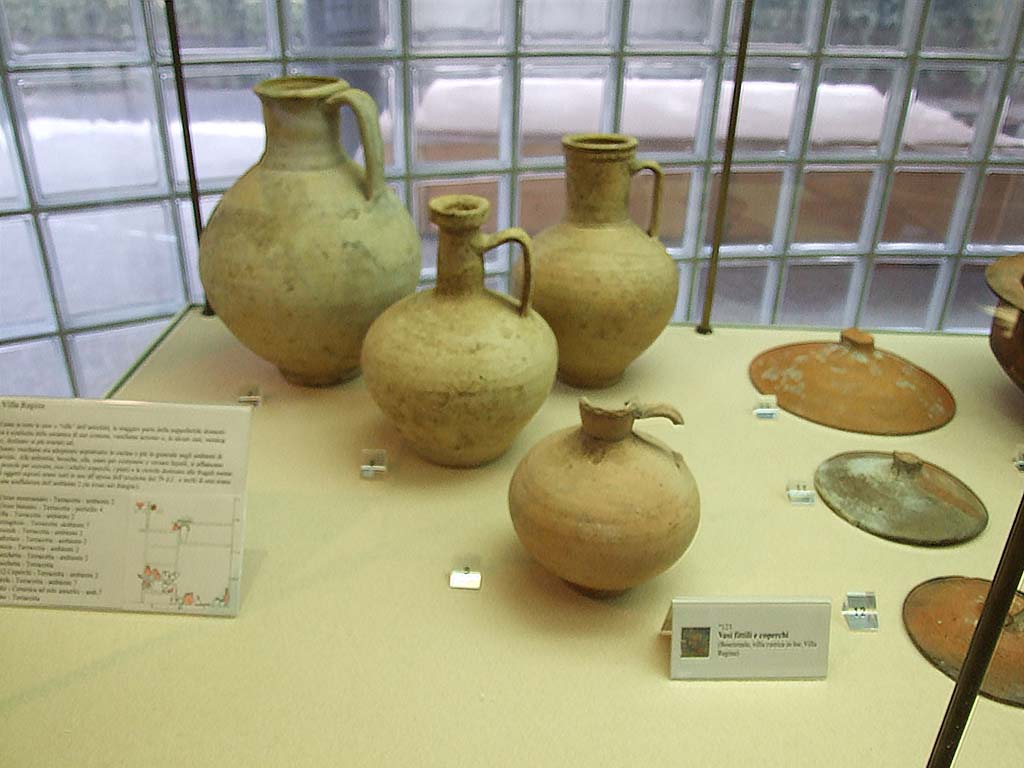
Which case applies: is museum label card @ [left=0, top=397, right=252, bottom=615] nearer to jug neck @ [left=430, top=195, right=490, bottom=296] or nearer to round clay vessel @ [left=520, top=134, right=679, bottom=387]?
jug neck @ [left=430, top=195, right=490, bottom=296]

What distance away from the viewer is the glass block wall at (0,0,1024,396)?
5.86ft

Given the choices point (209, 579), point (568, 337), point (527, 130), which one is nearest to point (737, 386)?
point (568, 337)

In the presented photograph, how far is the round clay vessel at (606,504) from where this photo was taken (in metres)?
0.99

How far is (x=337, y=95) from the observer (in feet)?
4.63

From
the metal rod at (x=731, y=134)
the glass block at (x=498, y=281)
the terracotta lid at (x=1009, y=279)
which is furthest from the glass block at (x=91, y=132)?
the terracotta lid at (x=1009, y=279)

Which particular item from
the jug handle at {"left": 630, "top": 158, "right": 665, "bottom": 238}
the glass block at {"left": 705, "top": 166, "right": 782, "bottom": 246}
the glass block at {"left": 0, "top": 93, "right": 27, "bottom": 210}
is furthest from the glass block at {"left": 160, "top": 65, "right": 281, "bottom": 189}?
the glass block at {"left": 705, "top": 166, "right": 782, "bottom": 246}

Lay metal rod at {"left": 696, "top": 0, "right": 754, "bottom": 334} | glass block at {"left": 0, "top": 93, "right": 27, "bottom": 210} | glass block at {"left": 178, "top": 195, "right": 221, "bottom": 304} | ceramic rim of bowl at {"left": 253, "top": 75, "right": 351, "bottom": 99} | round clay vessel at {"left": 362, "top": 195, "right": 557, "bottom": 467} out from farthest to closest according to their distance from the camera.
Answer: glass block at {"left": 178, "top": 195, "right": 221, "bottom": 304} < glass block at {"left": 0, "top": 93, "right": 27, "bottom": 210} < metal rod at {"left": 696, "top": 0, "right": 754, "bottom": 334} < ceramic rim of bowl at {"left": 253, "top": 75, "right": 351, "bottom": 99} < round clay vessel at {"left": 362, "top": 195, "right": 557, "bottom": 467}

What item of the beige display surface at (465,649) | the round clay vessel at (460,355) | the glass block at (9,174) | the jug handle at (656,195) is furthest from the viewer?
the glass block at (9,174)

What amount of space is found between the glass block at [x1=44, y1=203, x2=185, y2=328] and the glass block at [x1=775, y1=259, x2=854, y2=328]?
145 cm

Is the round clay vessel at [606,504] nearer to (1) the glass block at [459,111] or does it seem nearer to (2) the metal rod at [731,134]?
(2) the metal rod at [731,134]

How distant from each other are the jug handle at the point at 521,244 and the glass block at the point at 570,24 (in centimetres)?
85

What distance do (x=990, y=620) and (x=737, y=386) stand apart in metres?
1.05

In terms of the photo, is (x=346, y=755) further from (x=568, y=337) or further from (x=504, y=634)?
(x=568, y=337)

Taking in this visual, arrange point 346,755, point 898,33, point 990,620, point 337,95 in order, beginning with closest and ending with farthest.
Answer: point 990,620 < point 346,755 < point 337,95 < point 898,33
